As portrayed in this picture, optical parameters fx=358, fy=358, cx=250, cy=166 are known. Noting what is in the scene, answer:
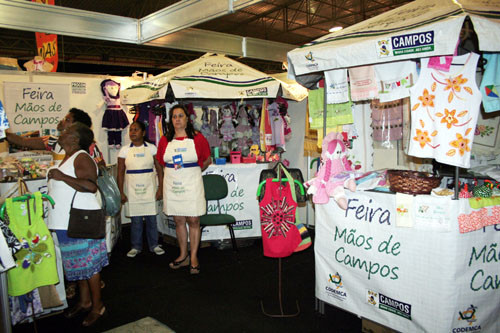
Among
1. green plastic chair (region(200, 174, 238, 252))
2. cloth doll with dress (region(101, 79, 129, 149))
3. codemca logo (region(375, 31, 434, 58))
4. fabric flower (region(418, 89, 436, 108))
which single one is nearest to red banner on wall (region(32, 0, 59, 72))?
cloth doll with dress (region(101, 79, 129, 149))

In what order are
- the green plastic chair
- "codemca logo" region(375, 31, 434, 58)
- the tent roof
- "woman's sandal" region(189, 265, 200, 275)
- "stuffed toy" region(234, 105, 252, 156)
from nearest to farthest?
the tent roof, "codemca logo" region(375, 31, 434, 58), "woman's sandal" region(189, 265, 200, 275), the green plastic chair, "stuffed toy" region(234, 105, 252, 156)

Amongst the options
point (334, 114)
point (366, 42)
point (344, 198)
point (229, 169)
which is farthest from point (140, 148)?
point (366, 42)

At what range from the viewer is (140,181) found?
175 inches

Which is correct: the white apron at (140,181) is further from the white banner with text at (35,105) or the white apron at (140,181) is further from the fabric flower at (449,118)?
the fabric flower at (449,118)

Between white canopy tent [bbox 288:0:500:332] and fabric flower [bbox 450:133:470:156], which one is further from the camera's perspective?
fabric flower [bbox 450:133:470:156]

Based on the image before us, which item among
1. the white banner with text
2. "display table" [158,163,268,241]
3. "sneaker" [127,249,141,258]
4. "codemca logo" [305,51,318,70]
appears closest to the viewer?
"codemca logo" [305,51,318,70]

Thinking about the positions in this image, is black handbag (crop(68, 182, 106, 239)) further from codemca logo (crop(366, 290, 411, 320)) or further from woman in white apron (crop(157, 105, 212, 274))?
codemca logo (crop(366, 290, 411, 320))

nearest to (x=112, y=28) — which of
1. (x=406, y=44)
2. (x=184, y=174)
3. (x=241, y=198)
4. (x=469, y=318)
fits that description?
(x=184, y=174)

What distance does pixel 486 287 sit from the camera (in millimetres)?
2266

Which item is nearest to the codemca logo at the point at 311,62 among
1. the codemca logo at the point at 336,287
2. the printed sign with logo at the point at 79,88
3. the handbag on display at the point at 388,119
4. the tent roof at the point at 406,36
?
the tent roof at the point at 406,36

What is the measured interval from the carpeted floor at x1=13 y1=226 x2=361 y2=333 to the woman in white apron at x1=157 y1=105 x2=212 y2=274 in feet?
1.36

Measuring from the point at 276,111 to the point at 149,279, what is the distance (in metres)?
2.96

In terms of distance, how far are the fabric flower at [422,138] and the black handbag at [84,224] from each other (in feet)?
7.84

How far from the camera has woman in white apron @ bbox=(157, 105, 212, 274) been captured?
381 cm
